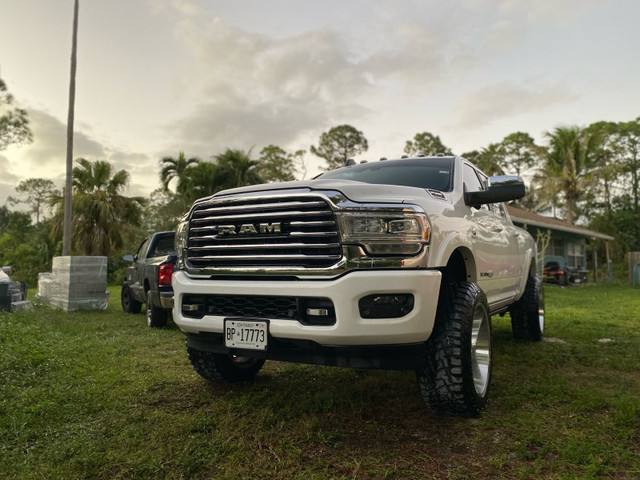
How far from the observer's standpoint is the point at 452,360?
289 cm

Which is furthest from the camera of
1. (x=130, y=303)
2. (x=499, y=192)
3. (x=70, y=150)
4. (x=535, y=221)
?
(x=535, y=221)

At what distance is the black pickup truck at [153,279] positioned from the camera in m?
7.20

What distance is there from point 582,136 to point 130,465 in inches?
1257

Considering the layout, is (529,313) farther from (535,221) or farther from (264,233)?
(535,221)

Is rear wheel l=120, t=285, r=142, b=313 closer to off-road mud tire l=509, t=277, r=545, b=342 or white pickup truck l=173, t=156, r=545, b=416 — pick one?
white pickup truck l=173, t=156, r=545, b=416

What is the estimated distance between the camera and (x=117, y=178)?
2250 centimetres

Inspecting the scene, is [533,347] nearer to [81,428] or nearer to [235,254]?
[235,254]

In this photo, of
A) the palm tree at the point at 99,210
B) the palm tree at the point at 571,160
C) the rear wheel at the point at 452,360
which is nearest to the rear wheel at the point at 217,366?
the rear wheel at the point at 452,360

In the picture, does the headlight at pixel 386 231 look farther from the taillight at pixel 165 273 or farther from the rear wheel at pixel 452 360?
the taillight at pixel 165 273

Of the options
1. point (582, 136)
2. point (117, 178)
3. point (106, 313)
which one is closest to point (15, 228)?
point (117, 178)

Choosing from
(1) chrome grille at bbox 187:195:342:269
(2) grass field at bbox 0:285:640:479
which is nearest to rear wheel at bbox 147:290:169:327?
(2) grass field at bbox 0:285:640:479

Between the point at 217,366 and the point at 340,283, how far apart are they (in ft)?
5.69

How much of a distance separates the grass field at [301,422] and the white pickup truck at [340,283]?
364mm

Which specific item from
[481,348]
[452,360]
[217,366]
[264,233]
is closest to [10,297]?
[217,366]
